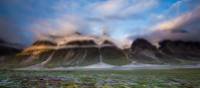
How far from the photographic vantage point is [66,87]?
49594 millimetres

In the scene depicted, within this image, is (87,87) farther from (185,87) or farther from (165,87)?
(185,87)

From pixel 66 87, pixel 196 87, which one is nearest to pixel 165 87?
pixel 196 87

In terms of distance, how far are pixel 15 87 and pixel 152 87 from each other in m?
28.5

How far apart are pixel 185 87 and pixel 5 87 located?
123ft

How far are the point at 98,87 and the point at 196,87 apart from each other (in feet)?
66.9

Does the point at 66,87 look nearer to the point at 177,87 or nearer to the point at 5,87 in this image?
the point at 5,87

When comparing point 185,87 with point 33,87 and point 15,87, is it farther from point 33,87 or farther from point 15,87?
point 15,87

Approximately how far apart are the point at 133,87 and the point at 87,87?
9771mm

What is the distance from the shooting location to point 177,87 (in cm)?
5044

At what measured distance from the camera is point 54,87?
1939 inches

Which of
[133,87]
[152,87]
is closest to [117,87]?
[133,87]

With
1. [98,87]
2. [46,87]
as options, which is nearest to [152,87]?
[98,87]

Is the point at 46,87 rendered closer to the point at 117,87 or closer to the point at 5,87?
the point at 5,87

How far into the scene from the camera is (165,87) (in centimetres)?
5091
